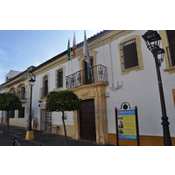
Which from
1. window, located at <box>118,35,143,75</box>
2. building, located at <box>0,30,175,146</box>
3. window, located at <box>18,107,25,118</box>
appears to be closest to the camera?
building, located at <box>0,30,175,146</box>

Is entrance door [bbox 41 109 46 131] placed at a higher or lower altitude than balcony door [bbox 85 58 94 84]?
lower

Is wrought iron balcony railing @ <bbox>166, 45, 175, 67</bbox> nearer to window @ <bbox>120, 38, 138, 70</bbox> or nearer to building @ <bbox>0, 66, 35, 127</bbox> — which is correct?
window @ <bbox>120, 38, 138, 70</bbox>

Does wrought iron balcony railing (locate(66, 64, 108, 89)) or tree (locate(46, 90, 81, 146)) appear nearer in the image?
tree (locate(46, 90, 81, 146))

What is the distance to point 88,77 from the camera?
8.97 m

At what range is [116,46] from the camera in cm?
754

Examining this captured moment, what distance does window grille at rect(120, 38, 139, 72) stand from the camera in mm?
6844

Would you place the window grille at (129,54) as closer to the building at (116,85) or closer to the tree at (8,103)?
the building at (116,85)

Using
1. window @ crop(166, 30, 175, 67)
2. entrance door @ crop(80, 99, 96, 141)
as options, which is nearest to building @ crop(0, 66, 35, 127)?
entrance door @ crop(80, 99, 96, 141)

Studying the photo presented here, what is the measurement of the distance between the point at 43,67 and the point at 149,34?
10.9 meters

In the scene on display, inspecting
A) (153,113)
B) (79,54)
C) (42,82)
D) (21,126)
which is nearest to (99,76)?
(79,54)

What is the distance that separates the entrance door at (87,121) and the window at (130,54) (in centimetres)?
288

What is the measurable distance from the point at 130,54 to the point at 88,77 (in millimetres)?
3098

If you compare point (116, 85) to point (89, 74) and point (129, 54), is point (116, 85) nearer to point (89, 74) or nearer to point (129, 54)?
point (129, 54)

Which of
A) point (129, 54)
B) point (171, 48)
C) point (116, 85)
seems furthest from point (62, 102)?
point (171, 48)
